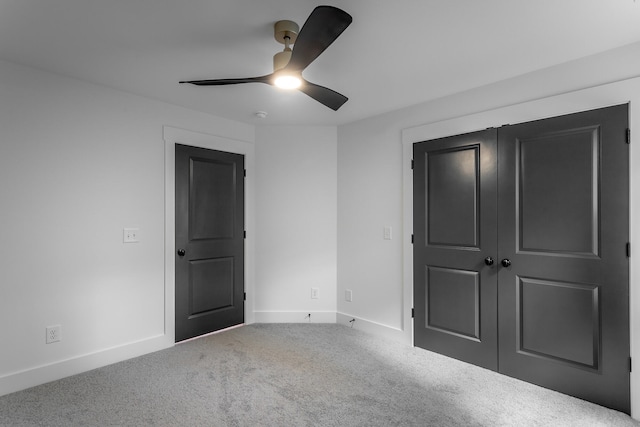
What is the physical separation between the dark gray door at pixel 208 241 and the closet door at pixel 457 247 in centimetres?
192

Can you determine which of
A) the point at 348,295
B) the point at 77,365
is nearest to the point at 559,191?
the point at 348,295

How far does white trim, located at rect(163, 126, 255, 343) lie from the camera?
10.8ft

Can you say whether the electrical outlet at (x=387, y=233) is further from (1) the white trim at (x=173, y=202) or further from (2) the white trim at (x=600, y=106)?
(1) the white trim at (x=173, y=202)

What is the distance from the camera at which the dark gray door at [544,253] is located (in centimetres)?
224

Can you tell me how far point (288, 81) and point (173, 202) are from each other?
1923 millimetres

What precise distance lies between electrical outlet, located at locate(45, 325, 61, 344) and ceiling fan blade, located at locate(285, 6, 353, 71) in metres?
2.55

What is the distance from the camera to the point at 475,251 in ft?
9.48

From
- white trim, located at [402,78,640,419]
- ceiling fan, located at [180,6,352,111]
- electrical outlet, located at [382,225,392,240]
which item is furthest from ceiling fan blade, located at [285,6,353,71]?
electrical outlet, located at [382,225,392,240]

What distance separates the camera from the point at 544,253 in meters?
2.52

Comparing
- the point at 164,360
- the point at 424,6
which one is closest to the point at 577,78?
the point at 424,6

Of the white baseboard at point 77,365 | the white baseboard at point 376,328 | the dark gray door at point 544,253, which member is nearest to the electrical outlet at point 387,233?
the dark gray door at point 544,253

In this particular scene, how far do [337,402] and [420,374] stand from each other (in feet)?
2.58

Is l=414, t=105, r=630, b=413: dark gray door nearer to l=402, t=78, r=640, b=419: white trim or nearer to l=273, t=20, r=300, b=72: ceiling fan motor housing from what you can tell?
l=402, t=78, r=640, b=419: white trim

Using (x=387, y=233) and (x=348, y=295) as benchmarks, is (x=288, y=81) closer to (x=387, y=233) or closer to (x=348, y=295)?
(x=387, y=233)
